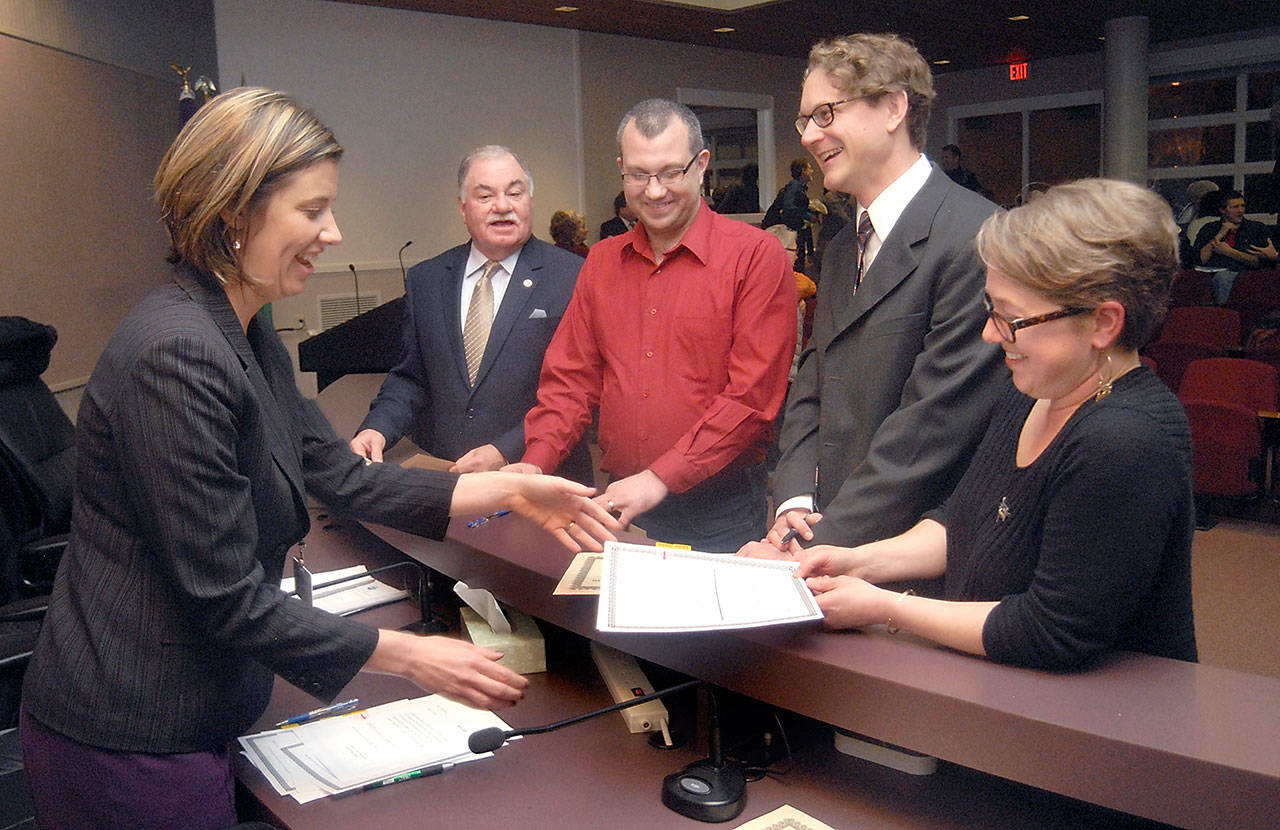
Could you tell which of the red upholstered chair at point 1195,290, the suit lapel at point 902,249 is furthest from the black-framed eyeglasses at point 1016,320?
the red upholstered chair at point 1195,290

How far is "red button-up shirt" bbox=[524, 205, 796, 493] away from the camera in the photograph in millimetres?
2479

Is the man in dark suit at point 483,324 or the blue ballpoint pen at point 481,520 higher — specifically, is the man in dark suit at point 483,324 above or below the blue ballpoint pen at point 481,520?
above

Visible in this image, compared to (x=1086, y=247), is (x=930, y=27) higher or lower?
higher

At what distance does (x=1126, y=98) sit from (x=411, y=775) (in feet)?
39.0

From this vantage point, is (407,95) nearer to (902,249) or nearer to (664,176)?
(664,176)

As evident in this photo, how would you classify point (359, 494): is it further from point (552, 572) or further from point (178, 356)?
point (178, 356)

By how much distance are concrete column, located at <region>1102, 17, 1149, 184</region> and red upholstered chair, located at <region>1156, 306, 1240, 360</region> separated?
4.43 meters

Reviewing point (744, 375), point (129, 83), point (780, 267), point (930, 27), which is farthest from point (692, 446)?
point (930, 27)

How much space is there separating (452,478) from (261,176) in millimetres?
642

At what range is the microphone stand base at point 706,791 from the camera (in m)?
1.34

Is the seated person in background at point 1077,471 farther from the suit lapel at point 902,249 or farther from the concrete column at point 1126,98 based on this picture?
the concrete column at point 1126,98

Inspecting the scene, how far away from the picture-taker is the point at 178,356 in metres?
1.27

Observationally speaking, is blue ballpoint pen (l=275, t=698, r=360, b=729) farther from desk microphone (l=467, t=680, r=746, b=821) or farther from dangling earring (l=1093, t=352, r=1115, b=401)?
dangling earring (l=1093, t=352, r=1115, b=401)

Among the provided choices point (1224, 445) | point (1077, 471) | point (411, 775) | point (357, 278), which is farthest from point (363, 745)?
point (357, 278)
